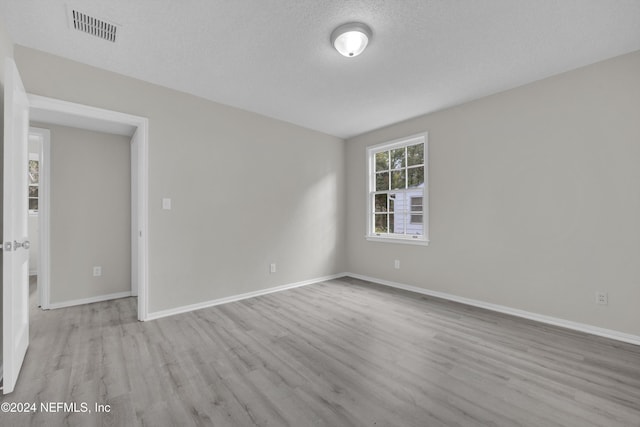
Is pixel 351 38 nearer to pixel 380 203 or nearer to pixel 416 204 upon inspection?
pixel 416 204

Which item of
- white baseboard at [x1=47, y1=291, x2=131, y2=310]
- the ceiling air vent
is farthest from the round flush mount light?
white baseboard at [x1=47, y1=291, x2=131, y2=310]

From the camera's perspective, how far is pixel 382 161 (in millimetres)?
4770

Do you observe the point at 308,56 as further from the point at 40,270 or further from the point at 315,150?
the point at 40,270

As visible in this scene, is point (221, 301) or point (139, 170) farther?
point (221, 301)

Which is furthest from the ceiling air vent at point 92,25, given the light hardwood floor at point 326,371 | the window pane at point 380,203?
the window pane at point 380,203

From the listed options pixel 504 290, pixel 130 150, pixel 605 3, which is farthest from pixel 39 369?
pixel 605 3

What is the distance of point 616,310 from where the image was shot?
2.58 metres

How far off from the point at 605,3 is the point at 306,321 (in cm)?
354

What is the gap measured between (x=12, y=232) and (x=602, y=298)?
4.80 meters

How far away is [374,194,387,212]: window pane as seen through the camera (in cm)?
472

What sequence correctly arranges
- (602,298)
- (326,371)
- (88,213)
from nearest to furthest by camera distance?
(326,371), (602,298), (88,213)

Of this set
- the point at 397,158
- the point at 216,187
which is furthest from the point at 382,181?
the point at 216,187

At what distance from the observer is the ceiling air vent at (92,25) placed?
82.5 inches

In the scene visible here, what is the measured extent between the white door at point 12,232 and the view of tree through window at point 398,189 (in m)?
4.16
